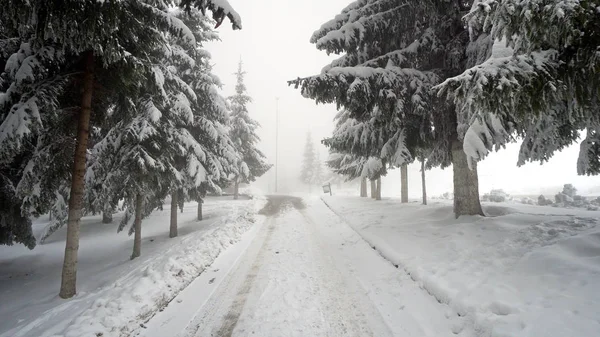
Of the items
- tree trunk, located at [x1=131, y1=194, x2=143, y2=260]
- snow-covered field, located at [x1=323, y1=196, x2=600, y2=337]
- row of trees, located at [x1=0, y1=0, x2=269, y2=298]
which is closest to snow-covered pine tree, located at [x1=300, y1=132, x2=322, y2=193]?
row of trees, located at [x1=0, y1=0, x2=269, y2=298]

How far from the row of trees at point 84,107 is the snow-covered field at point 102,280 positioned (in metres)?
1.22

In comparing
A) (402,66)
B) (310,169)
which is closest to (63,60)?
(402,66)

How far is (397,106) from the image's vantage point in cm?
734

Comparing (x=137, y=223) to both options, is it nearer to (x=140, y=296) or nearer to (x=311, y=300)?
(x=140, y=296)

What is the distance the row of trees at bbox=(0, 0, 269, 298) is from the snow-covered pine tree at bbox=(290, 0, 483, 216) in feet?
13.3

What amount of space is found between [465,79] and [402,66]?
5.14 metres

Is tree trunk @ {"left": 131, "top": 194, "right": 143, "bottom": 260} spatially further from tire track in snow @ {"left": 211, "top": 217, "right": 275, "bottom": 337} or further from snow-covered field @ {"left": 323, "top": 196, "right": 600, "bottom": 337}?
snow-covered field @ {"left": 323, "top": 196, "right": 600, "bottom": 337}

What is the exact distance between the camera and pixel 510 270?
4.71m

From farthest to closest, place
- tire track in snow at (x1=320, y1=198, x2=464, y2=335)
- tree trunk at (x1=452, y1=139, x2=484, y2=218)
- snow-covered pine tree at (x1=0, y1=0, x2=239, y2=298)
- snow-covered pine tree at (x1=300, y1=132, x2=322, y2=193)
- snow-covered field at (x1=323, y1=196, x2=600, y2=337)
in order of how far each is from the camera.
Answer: snow-covered pine tree at (x1=300, y1=132, x2=322, y2=193) < tree trunk at (x1=452, y1=139, x2=484, y2=218) < snow-covered pine tree at (x1=0, y1=0, x2=239, y2=298) < tire track in snow at (x1=320, y1=198, x2=464, y2=335) < snow-covered field at (x1=323, y1=196, x2=600, y2=337)

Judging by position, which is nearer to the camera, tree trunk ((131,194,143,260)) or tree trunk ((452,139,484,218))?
tree trunk ((452,139,484,218))

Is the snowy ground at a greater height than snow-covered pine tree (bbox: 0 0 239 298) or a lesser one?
lesser

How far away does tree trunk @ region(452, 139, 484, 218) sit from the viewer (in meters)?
8.09

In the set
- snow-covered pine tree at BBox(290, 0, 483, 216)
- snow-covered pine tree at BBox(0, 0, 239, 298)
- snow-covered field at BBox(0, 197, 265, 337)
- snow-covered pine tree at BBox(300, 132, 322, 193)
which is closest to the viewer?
snow-covered field at BBox(0, 197, 265, 337)

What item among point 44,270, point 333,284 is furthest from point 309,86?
point 44,270
